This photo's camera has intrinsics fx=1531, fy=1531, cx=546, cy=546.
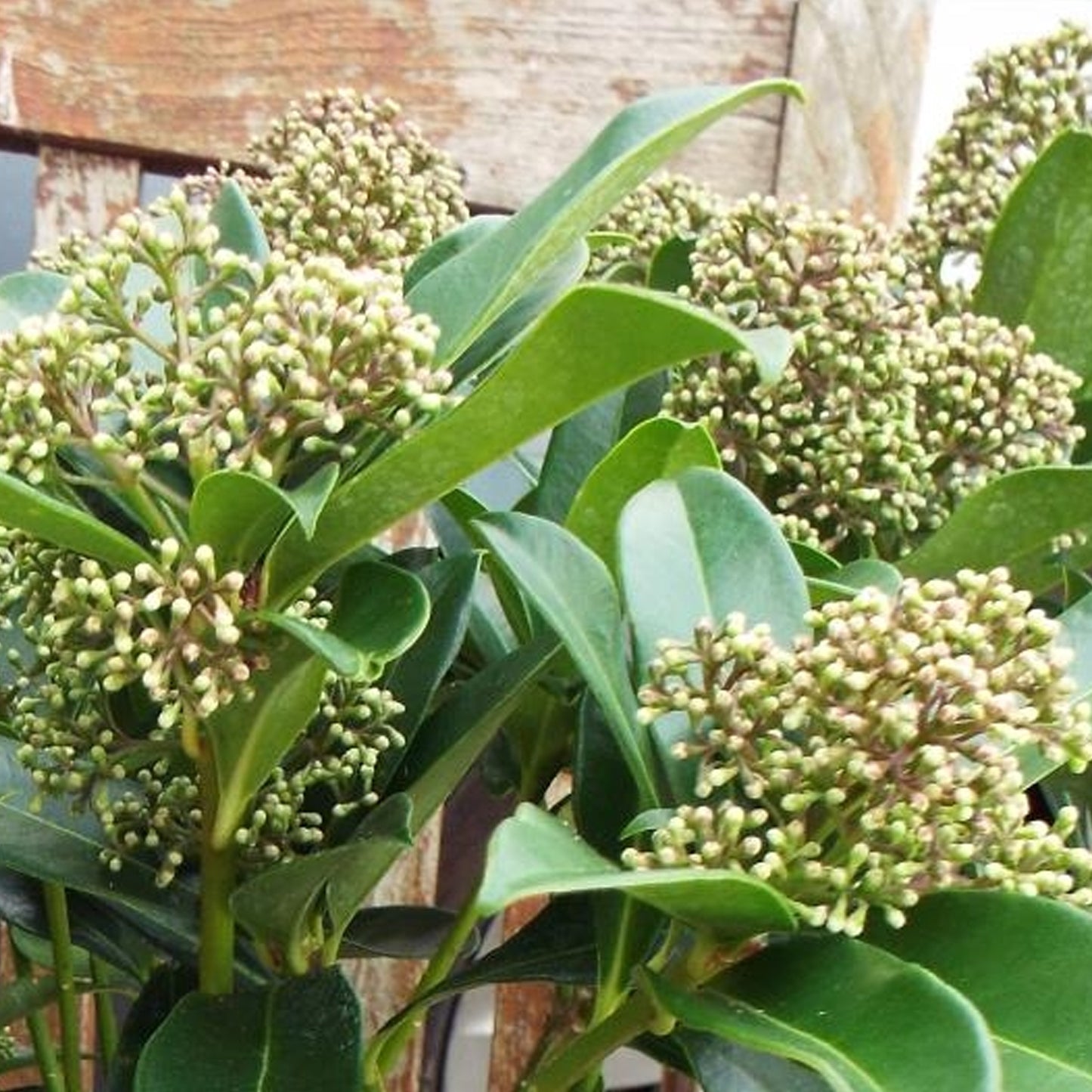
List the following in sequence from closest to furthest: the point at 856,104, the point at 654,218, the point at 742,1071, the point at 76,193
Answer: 1. the point at 742,1071
2. the point at 654,218
3. the point at 76,193
4. the point at 856,104

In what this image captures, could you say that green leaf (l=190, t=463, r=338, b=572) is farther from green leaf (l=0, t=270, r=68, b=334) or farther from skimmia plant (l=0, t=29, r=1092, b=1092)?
green leaf (l=0, t=270, r=68, b=334)

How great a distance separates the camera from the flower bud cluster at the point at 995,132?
0.71 metres

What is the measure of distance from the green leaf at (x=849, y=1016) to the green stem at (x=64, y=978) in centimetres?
28

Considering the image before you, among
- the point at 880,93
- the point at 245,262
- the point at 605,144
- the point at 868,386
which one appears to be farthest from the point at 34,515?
the point at 880,93

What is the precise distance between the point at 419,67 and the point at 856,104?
400 mm

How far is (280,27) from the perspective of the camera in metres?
1.21

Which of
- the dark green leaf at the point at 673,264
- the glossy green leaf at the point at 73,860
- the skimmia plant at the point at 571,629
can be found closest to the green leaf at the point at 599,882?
the skimmia plant at the point at 571,629

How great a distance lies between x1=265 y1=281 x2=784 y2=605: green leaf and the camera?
37 cm

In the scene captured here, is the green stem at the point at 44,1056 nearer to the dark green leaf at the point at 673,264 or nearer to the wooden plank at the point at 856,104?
the dark green leaf at the point at 673,264

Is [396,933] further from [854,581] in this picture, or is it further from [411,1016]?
[854,581]

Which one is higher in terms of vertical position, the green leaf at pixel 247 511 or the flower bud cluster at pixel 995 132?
the flower bud cluster at pixel 995 132

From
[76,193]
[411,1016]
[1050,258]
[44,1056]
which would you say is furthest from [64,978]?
[76,193]

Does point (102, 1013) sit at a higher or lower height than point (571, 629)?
lower

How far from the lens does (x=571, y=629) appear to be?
17.8 inches
